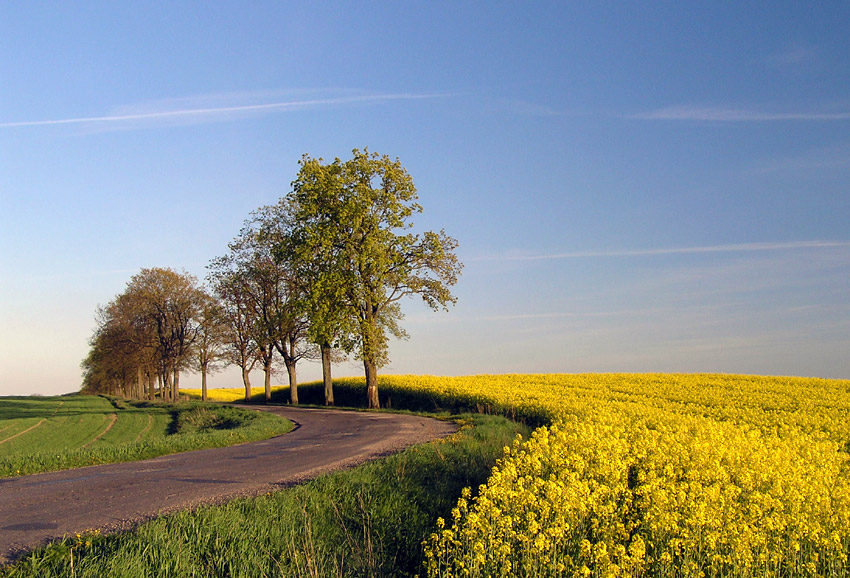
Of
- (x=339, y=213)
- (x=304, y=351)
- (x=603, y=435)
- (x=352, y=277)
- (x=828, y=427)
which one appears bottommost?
(x=828, y=427)

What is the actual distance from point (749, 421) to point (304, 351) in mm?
32407

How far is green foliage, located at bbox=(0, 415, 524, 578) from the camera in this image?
6.31 meters

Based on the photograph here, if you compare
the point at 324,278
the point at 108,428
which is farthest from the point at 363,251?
the point at 108,428

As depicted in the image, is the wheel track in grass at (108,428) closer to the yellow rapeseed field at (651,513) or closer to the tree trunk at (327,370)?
the tree trunk at (327,370)

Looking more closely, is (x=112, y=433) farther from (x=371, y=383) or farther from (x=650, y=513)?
(x=650, y=513)

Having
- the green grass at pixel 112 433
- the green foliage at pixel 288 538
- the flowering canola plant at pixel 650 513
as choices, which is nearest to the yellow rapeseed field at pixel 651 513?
the flowering canola plant at pixel 650 513

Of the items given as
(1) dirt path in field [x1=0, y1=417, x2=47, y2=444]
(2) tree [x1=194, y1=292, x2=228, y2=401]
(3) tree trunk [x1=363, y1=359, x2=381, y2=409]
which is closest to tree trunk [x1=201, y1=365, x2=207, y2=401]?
(2) tree [x1=194, y1=292, x2=228, y2=401]

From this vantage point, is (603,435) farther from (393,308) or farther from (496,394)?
(393,308)

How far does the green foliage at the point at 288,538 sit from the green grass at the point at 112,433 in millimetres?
8118

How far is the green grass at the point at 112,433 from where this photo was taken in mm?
15148

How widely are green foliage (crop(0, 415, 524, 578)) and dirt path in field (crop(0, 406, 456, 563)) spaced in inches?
38.0

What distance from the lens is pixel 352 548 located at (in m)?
7.38

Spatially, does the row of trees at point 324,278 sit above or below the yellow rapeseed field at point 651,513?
above

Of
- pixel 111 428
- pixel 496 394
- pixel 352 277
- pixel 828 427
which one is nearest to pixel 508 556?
pixel 828 427
